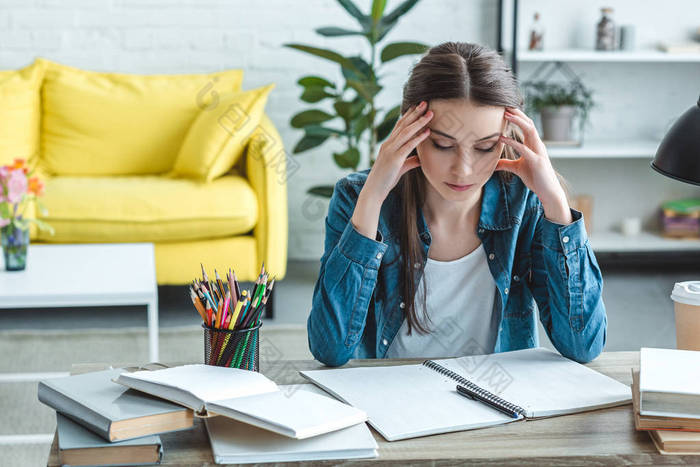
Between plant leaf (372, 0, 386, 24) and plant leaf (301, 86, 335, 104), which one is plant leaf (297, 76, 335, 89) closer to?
plant leaf (301, 86, 335, 104)

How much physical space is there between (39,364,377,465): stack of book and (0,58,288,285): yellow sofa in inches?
82.9

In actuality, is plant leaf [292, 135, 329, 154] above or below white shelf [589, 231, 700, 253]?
above

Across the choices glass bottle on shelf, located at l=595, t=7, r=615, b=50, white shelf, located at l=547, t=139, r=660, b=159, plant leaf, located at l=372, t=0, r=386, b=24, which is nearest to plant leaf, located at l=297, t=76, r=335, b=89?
plant leaf, located at l=372, t=0, r=386, b=24

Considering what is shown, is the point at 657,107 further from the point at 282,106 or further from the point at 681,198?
the point at 282,106

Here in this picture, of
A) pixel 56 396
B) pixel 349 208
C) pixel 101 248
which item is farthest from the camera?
pixel 101 248

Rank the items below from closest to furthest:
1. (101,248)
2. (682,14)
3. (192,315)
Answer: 1. (101,248)
2. (192,315)
3. (682,14)

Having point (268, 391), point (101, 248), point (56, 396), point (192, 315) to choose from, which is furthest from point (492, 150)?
point (192, 315)

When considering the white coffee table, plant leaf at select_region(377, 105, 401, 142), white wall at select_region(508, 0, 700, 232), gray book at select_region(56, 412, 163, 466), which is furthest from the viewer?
white wall at select_region(508, 0, 700, 232)

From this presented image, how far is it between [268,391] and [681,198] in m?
3.52

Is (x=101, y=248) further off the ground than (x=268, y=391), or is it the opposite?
(x=268, y=391)

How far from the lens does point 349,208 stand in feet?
4.26

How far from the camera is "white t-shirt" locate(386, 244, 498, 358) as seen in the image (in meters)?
1.33

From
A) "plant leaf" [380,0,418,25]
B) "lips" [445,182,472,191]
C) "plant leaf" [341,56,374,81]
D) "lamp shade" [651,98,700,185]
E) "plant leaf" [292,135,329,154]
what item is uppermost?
"plant leaf" [380,0,418,25]

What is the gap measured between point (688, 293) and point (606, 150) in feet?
8.70
